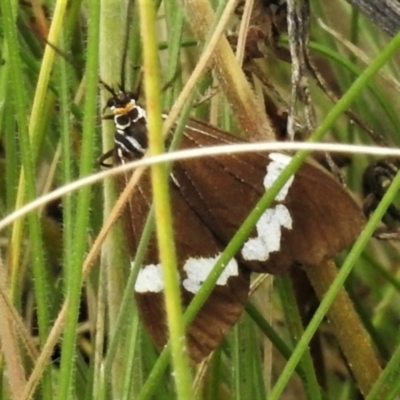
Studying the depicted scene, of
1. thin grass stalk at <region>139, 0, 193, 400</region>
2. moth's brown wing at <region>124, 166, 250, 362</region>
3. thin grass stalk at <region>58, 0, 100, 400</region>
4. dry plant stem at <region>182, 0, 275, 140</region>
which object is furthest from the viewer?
moth's brown wing at <region>124, 166, 250, 362</region>

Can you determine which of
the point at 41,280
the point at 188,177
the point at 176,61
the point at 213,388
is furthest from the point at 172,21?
the point at 213,388

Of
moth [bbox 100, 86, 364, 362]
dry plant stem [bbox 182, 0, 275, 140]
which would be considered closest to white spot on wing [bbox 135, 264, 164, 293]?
moth [bbox 100, 86, 364, 362]

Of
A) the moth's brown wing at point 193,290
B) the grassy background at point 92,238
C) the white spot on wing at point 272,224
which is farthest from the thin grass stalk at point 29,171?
the white spot on wing at point 272,224

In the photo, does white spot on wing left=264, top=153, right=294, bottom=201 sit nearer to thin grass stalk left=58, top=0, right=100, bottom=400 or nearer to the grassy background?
the grassy background

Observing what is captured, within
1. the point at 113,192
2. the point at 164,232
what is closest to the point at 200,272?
the point at 113,192

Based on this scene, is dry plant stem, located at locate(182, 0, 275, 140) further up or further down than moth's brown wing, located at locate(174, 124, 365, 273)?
further up

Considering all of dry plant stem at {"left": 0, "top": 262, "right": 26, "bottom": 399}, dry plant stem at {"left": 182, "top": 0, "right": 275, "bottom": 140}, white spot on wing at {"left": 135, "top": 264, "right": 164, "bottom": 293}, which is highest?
dry plant stem at {"left": 182, "top": 0, "right": 275, "bottom": 140}

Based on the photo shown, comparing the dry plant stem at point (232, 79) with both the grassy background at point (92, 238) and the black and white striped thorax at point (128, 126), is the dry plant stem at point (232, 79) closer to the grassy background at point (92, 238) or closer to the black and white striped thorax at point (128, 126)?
the grassy background at point (92, 238)

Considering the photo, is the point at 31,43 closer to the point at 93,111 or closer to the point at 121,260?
the point at 121,260
